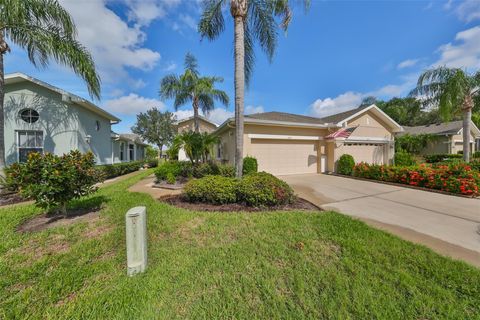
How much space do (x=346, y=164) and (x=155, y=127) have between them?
3962 centimetres

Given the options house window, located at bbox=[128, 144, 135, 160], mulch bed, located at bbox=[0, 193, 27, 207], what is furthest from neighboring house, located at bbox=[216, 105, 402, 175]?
house window, located at bbox=[128, 144, 135, 160]

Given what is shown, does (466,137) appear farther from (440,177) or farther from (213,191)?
(213,191)

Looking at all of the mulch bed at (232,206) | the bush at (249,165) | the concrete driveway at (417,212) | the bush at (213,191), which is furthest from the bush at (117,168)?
the concrete driveway at (417,212)

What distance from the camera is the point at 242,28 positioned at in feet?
21.4

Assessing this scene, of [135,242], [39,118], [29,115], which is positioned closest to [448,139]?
[135,242]

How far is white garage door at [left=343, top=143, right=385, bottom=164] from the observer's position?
1372cm

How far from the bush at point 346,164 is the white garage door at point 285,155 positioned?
1.62 metres

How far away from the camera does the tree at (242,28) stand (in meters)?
6.50

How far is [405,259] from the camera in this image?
10.1 ft

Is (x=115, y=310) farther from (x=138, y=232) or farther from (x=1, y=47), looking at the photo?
(x=1, y=47)

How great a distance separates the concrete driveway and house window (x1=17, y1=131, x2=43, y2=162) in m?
13.5

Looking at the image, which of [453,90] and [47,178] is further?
[453,90]

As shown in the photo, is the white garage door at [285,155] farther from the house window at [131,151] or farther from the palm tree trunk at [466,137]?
the house window at [131,151]

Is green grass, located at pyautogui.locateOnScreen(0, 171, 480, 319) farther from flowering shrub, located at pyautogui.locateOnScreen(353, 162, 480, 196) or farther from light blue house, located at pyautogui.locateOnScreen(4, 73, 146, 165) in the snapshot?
light blue house, located at pyautogui.locateOnScreen(4, 73, 146, 165)
